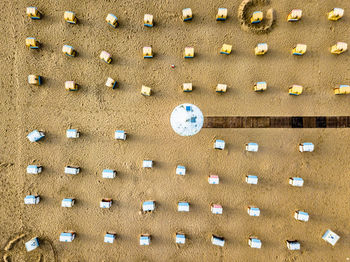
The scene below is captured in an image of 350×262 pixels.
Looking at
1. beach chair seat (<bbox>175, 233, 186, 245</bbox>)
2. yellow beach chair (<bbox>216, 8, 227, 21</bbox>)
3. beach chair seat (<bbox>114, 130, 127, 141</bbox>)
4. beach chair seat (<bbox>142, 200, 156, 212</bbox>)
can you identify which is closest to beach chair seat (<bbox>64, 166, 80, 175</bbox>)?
beach chair seat (<bbox>114, 130, 127, 141</bbox>)

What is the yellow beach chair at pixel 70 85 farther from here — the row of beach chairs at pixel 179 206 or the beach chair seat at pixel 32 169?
the row of beach chairs at pixel 179 206

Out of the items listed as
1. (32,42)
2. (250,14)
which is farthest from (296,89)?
(32,42)

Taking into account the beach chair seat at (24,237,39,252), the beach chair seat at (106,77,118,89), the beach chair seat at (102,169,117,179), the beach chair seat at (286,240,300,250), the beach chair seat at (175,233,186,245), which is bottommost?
the beach chair seat at (24,237,39,252)

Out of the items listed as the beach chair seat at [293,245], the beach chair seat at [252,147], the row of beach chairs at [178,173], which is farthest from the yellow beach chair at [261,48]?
the beach chair seat at [293,245]

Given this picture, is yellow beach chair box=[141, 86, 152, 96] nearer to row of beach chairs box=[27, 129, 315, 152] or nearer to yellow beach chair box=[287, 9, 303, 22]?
row of beach chairs box=[27, 129, 315, 152]

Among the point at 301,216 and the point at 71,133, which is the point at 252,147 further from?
the point at 71,133
